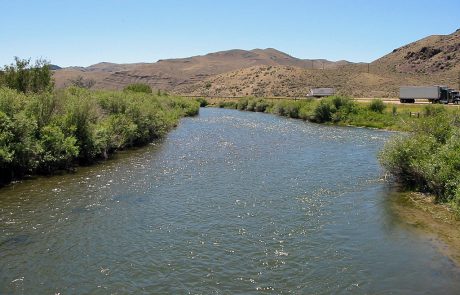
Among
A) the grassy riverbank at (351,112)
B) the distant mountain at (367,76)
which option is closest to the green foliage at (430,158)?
the grassy riverbank at (351,112)

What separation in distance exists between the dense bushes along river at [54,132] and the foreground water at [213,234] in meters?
1.78

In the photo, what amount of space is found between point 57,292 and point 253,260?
290 inches

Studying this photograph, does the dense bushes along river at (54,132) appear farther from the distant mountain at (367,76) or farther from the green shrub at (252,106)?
the distant mountain at (367,76)

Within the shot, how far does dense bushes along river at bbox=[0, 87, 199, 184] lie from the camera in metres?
29.9

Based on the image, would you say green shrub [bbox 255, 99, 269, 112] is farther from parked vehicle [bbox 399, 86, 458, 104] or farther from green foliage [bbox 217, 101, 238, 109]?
parked vehicle [bbox 399, 86, 458, 104]

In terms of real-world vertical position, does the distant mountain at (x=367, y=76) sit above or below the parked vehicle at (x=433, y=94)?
above

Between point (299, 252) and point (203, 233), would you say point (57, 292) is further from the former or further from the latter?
point (299, 252)

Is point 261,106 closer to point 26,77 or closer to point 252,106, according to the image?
point 252,106

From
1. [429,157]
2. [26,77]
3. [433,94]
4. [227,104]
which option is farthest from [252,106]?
[429,157]

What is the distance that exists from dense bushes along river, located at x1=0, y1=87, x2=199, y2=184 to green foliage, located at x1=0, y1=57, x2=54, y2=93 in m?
8.00

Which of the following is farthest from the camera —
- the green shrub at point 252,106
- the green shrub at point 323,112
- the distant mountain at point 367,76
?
the distant mountain at point 367,76

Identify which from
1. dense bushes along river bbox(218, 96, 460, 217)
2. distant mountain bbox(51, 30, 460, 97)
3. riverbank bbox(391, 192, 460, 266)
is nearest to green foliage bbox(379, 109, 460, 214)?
dense bushes along river bbox(218, 96, 460, 217)

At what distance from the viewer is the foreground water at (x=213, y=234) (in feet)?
52.8

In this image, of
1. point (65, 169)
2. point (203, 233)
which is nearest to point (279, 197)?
point (203, 233)
